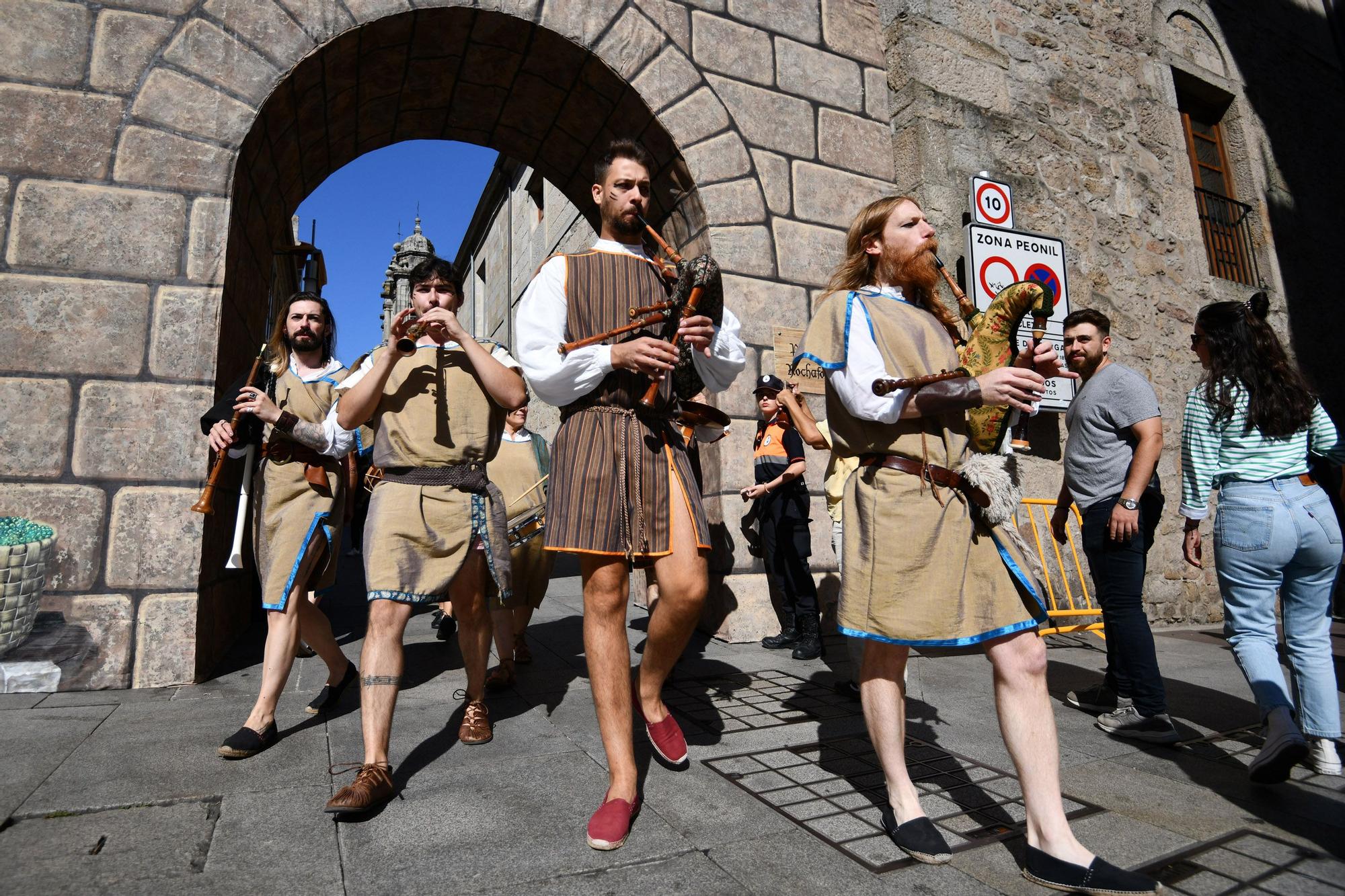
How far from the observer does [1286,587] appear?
2.78m

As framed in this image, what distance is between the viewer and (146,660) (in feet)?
11.3

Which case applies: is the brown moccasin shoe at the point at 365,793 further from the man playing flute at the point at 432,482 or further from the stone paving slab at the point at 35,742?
the stone paving slab at the point at 35,742

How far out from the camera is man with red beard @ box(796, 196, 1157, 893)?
71.6 inches

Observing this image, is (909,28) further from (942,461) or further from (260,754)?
(260,754)

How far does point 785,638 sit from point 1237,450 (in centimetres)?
253

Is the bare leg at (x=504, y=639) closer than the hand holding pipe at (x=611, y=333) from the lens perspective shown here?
No

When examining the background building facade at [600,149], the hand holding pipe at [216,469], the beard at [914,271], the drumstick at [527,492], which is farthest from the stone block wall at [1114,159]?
the hand holding pipe at [216,469]

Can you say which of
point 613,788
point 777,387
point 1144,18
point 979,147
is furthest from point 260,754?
point 1144,18

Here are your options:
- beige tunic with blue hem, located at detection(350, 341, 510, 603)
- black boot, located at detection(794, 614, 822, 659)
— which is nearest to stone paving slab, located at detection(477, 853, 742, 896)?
beige tunic with blue hem, located at detection(350, 341, 510, 603)

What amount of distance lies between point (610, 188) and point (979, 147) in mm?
4645

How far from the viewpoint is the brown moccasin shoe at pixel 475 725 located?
2732mm

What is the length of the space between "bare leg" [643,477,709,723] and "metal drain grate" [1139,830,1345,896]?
1.32m

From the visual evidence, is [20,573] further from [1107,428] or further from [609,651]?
[1107,428]

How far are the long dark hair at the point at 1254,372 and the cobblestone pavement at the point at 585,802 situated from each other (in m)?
1.27
